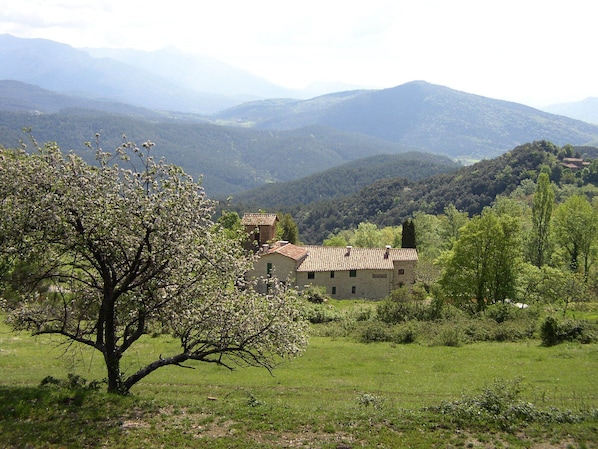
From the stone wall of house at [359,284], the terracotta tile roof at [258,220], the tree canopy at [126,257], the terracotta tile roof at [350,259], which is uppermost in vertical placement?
the tree canopy at [126,257]

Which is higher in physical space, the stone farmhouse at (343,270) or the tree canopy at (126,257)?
the tree canopy at (126,257)

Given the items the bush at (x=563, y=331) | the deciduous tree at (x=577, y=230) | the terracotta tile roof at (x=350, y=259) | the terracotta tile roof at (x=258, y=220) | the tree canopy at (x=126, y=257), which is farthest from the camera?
the terracotta tile roof at (x=258, y=220)

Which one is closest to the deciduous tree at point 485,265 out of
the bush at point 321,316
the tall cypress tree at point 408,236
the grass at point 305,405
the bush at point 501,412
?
the bush at point 321,316

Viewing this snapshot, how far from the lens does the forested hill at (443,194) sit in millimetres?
155250

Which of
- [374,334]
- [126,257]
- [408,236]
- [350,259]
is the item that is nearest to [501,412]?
[126,257]

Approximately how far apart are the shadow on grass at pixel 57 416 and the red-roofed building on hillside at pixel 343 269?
135ft

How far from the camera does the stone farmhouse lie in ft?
191

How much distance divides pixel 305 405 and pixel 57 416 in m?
8.54

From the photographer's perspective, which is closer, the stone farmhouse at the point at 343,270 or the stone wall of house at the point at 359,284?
the stone farmhouse at the point at 343,270

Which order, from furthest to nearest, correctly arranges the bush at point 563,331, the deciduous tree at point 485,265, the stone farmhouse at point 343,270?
1. the stone farmhouse at point 343,270
2. the deciduous tree at point 485,265
3. the bush at point 563,331

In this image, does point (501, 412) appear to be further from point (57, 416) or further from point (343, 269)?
point (343, 269)

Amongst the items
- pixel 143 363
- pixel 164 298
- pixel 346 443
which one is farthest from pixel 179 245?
pixel 143 363

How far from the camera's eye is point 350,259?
6028 centimetres

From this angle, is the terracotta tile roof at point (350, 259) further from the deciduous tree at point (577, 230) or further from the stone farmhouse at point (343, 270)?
the deciduous tree at point (577, 230)
